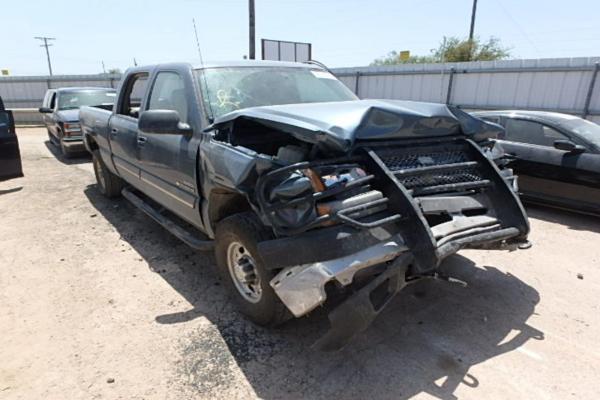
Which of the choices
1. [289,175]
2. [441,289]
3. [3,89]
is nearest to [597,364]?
[441,289]

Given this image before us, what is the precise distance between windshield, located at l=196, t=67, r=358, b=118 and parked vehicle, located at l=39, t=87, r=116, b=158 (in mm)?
6866

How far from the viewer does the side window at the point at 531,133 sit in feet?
19.3

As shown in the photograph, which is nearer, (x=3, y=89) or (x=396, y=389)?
(x=396, y=389)

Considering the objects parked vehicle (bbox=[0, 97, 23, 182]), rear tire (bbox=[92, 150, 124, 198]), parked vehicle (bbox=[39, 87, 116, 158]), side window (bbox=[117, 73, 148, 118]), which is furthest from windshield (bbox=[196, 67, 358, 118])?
parked vehicle (bbox=[39, 87, 116, 158])

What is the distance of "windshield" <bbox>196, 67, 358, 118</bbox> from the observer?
361 cm

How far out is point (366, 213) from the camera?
8.07ft

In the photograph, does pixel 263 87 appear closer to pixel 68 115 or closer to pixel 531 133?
pixel 531 133

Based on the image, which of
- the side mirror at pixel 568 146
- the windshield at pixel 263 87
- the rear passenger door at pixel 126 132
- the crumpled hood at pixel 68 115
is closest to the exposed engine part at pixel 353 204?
the windshield at pixel 263 87

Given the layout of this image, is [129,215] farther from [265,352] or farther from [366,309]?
[366,309]

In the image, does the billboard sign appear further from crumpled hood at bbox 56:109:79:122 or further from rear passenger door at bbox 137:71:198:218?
rear passenger door at bbox 137:71:198:218

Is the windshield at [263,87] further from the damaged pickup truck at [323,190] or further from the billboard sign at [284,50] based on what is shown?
the billboard sign at [284,50]

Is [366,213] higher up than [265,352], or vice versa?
[366,213]

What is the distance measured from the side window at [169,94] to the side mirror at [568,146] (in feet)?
16.0

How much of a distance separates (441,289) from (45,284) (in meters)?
3.58
